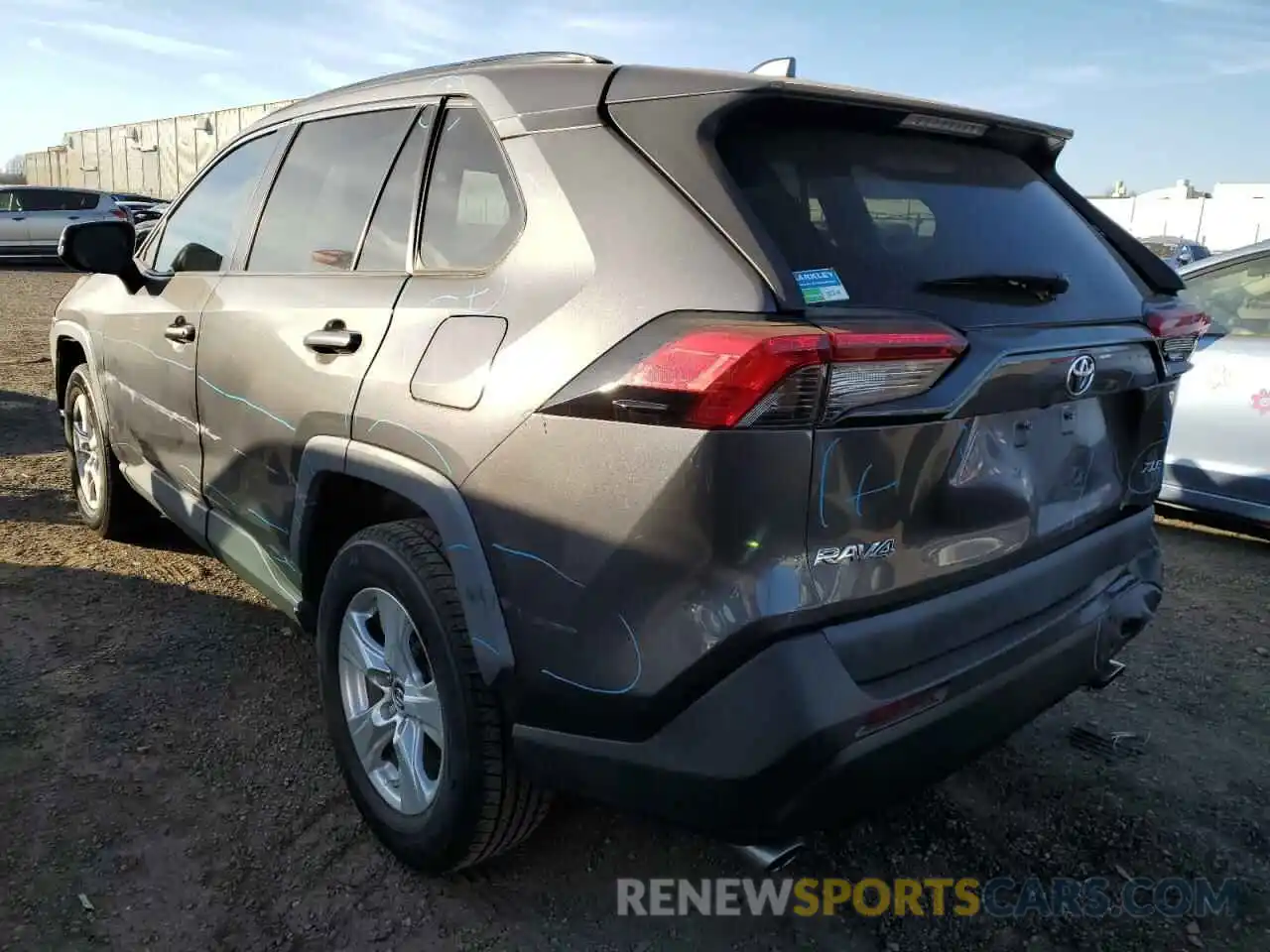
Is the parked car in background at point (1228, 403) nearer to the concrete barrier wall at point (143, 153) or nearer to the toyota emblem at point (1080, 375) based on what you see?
the toyota emblem at point (1080, 375)

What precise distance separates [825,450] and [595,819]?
1.43 metres

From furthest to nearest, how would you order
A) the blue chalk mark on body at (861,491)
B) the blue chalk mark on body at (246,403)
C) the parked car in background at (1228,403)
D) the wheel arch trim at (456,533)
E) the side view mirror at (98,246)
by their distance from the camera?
the parked car in background at (1228,403) < the side view mirror at (98,246) < the blue chalk mark on body at (246,403) < the wheel arch trim at (456,533) < the blue chalk mark on body at (861,491)

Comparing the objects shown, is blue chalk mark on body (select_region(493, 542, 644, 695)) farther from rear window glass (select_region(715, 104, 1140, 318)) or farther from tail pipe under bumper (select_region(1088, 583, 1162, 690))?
tail pipe under bumper (select_region(1088, 583, 1162, 690))

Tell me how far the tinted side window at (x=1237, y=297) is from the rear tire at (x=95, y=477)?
514 centimetres

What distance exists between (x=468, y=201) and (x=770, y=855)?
1586mm

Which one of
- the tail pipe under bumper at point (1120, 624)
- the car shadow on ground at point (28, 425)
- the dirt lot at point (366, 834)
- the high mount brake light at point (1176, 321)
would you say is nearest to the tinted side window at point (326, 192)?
the dirt lot at point (366, 834)

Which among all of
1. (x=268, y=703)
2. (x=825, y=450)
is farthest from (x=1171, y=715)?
(x=268, y=703)

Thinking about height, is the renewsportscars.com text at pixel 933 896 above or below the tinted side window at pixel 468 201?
below

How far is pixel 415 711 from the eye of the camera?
7.55ft

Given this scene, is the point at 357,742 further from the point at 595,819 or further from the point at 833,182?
the point at 833,182

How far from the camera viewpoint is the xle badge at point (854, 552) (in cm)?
169

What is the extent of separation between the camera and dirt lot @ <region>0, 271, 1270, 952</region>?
7.32ft

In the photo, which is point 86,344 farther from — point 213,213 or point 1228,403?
point 1228,403

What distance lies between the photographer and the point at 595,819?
8.58 ft
